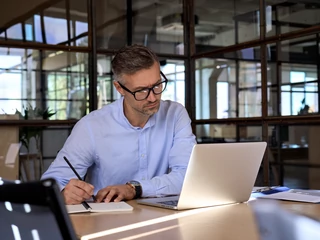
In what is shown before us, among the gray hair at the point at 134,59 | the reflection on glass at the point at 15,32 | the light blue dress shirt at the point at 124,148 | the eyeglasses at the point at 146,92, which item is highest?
the reflection on glass at the point at 15,32

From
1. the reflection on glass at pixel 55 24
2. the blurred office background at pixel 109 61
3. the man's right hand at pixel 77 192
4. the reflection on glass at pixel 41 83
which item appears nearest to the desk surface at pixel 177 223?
the man's right hand at pixel 77 192

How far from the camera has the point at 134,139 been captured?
7.31ft

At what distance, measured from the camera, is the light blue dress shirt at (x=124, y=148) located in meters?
2.15

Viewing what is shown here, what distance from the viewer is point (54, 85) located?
4.54 meters

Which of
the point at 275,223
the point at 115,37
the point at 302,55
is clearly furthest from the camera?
the point at 302,55

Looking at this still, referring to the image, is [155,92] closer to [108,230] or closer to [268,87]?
[108,230]

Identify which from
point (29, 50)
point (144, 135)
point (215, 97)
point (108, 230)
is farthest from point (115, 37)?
point (108, 230)

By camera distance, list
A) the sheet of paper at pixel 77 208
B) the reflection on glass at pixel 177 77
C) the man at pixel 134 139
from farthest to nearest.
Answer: the reflection on glass at pixel 177 77 < the man at pixel 134 139 < the sheet of paper at pixel 77 208

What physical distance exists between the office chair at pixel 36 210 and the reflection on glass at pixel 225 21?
3040 mm

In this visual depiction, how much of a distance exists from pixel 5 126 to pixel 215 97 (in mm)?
1998

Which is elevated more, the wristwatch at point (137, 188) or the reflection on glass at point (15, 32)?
the reflection on glass at point (15, 32)

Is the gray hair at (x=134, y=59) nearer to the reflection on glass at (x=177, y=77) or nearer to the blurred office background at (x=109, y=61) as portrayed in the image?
the blurred office background at (x=109, y=61)

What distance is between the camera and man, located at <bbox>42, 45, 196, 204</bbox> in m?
2.10

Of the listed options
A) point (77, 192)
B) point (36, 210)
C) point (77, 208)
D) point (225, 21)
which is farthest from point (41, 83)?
point (36, 210)
